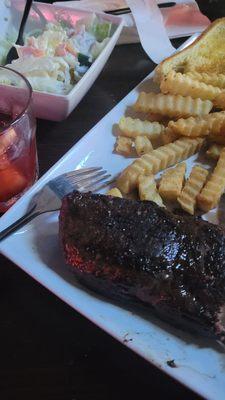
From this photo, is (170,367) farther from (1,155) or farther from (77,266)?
(1,155)

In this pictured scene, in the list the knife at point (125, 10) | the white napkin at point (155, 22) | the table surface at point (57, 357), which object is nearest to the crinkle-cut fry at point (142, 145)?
the table surface at point (57, 357)

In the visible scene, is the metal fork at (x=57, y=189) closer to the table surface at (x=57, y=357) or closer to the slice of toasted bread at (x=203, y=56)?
the table surface at (x=57, y=357)

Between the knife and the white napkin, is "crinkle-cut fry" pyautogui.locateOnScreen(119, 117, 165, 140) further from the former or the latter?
the knife

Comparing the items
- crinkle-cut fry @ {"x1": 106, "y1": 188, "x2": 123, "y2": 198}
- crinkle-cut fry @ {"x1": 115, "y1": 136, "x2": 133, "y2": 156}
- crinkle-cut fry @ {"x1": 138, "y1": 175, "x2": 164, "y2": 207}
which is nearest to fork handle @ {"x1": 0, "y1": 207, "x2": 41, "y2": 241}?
crinkle-cut fry @ {"x1": 106, "y1": 188, "x2": 123, "y2": 198}

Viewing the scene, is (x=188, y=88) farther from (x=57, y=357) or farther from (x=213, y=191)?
(x=57, y=357)

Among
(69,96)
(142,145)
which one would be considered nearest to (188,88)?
(142,145)

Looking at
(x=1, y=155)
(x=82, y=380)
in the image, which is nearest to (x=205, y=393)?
(x=82, y=380)
